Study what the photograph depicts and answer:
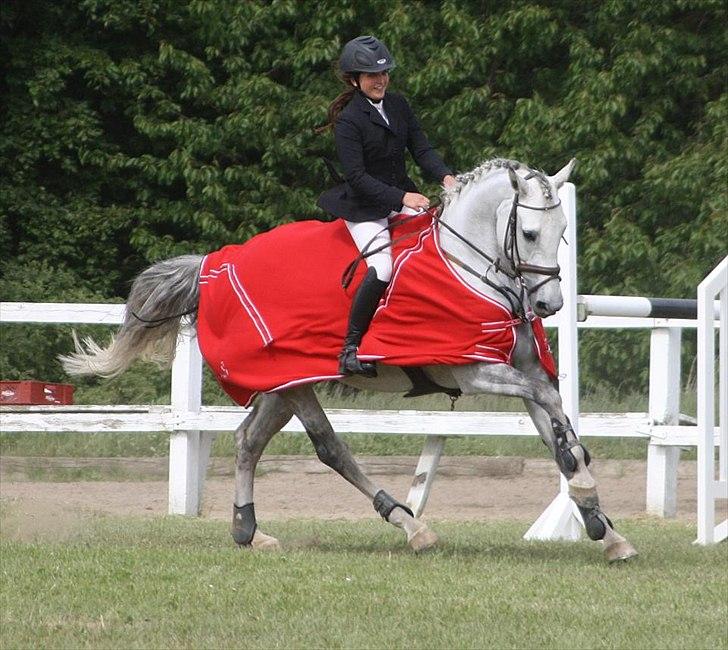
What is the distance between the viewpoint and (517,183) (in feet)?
22.3

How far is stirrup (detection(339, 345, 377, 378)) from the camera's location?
711cm

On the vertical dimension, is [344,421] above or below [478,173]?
below

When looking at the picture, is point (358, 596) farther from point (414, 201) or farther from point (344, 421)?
point (344, 421)

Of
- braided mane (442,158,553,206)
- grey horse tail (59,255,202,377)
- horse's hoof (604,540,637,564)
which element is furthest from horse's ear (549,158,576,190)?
grey horse tail (59,255,202,377)

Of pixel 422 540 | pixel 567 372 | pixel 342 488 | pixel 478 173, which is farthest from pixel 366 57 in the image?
pixel 342 488

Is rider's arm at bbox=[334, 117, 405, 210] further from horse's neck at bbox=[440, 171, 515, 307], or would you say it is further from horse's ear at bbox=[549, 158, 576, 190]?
horse's ear at bbox=[549, 158, 576, 190]

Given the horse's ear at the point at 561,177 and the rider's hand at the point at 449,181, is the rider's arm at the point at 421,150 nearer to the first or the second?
the rider's hand at the point at 449,181

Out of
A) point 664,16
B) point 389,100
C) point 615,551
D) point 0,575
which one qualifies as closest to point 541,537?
point 615,551

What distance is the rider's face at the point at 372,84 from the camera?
7.38 m

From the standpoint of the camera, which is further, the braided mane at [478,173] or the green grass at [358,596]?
the braided mane at [478,173]

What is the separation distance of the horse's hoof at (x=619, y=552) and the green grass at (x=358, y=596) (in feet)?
0.29

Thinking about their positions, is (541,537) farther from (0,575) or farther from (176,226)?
(176,226)

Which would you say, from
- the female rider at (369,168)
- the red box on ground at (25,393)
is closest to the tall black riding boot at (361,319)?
the female rider at (369,168)

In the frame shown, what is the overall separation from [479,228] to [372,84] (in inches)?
36.8
